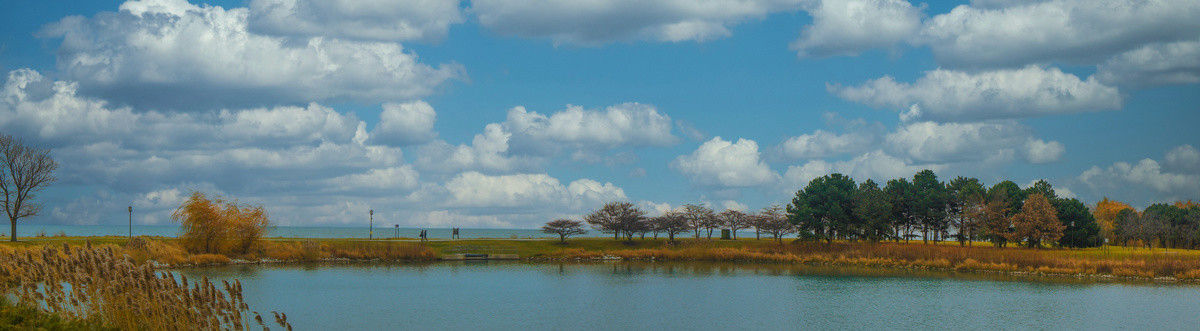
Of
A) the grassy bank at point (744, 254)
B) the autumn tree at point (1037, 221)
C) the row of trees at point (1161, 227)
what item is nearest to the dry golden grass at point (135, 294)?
the grassy bank at point (744, 254)

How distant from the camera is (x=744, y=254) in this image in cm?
7556

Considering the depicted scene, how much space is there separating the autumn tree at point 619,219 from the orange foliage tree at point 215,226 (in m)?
36.3

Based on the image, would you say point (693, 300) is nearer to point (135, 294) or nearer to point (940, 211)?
point (135, 294)

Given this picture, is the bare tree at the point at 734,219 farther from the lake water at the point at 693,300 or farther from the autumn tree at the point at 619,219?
the lake water at the point at 693,300

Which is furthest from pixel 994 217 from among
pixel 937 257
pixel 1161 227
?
pixel 1161 227

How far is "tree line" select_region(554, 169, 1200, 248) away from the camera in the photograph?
82.0m

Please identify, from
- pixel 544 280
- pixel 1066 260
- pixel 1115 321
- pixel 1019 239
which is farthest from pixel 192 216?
pixel 1019 239

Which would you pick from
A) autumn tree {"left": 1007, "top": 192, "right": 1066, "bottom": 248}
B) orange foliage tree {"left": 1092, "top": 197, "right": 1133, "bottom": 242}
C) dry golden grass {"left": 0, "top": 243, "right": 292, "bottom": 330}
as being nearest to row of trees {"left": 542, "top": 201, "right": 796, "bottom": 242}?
autumn tree {"left": 1007, "top": 192, "right": 1066, "bottom": 248}

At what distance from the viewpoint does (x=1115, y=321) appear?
32.6m

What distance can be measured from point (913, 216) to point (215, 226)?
7068 cm

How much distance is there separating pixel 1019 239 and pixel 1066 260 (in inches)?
923

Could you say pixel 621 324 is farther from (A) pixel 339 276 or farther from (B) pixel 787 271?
(B) pixel 787 271

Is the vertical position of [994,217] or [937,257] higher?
[994,217]

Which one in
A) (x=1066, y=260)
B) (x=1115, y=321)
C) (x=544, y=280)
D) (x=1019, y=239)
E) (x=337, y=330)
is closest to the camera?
(x=337, y=330)
